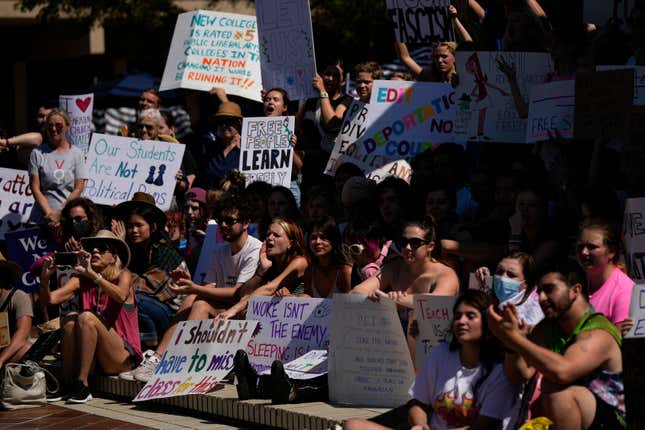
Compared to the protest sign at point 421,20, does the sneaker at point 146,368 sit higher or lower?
lower

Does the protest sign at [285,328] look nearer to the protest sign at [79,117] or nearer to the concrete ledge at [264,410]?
the concrete ledge at [264,410]

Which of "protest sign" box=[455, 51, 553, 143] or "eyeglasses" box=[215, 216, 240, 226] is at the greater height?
"protest sign" box=[455, 51, 553, 143]

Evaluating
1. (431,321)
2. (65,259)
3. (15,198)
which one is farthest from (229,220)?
(15,198)

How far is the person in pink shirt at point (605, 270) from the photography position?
25.0 ft

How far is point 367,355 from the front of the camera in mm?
9086

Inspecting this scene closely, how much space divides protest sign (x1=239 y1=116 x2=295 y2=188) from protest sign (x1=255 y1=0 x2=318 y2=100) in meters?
0.42

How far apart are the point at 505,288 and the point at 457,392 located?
64 cm

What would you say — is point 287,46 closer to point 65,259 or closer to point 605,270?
point 65,259

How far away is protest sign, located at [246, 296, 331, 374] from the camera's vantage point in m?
9.81

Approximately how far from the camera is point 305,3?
12.5m

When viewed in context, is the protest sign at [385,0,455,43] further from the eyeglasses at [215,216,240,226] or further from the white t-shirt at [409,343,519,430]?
the white t-shirt at [409,343,519,430]

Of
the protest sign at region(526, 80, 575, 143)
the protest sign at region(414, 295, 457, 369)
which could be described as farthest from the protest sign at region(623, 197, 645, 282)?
the protest sign at region(526, 80, 575, 143)

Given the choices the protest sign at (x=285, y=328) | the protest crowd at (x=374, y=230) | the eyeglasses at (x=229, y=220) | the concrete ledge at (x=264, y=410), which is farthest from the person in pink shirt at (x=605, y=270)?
the eyeglasses at (x=229, y=220)

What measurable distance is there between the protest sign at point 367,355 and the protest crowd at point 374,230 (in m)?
0.01
